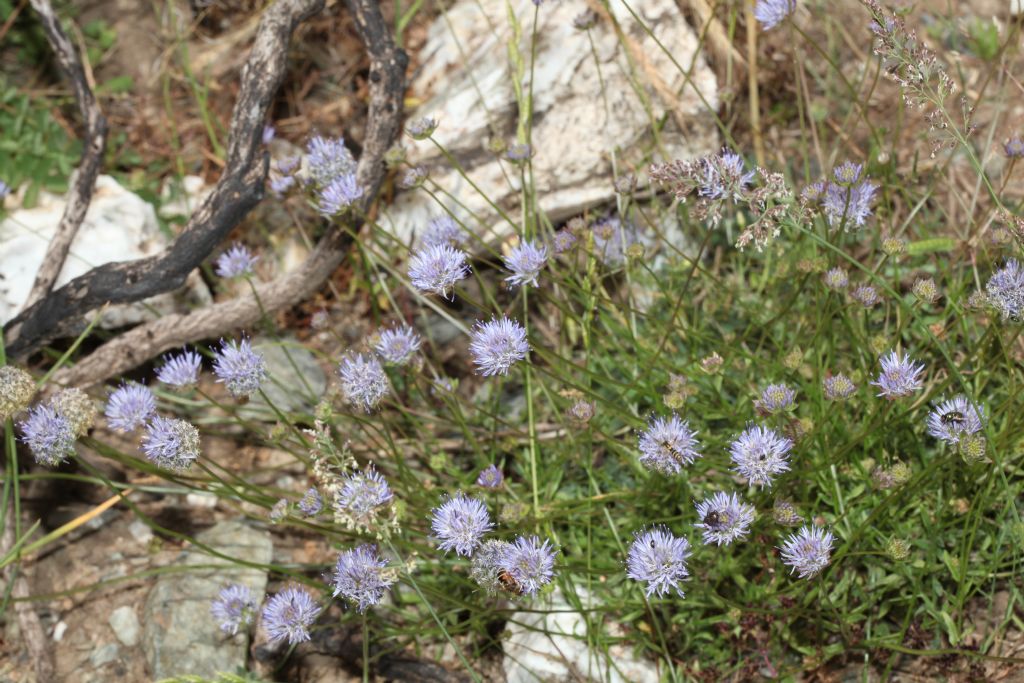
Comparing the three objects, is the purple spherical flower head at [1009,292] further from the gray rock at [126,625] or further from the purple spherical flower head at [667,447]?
the gray rock at [126,625]

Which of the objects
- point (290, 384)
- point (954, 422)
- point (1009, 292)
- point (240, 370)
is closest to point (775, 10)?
point (1009, 292)

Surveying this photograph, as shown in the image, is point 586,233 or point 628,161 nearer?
point 586,233

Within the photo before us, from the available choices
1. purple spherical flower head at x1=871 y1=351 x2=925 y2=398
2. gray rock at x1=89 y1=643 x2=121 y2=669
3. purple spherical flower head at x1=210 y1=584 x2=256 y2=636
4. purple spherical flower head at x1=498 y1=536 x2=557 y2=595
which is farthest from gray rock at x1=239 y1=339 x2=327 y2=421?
purple spherical flower head at x1=871 y1=351 x2=925 y2=398

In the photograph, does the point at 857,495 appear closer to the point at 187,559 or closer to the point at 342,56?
the point at 187,559

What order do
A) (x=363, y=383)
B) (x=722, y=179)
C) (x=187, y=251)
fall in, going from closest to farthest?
(x=722, y=179), (x=363, y=383), (x=187, y=251)

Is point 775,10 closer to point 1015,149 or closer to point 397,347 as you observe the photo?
point 1015,149

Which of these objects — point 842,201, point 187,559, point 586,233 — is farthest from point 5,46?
point 842,201

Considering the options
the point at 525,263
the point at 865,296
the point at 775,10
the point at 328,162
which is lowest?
the point at 525,263
